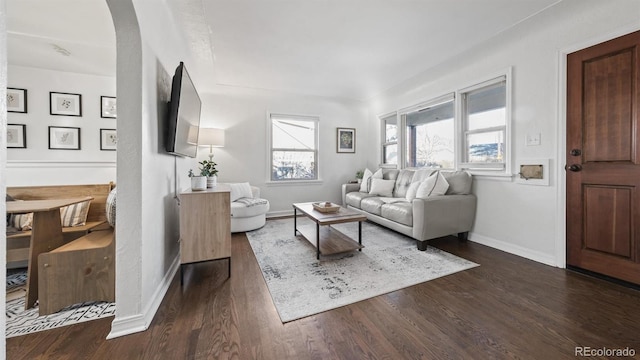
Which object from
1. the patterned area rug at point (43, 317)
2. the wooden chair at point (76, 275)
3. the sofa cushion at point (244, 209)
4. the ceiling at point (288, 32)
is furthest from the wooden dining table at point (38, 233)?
the sofa cushion at point (244, 209)

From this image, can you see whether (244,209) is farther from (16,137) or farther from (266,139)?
(16,137)

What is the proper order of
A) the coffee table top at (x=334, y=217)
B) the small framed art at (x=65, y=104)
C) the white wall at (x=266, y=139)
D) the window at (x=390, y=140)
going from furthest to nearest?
the window at (x=390, y=140) → the white wall at (x=266, y=139) → the small framed art at (x=65, y=104) → the coffee table top at (x=334, y=217)

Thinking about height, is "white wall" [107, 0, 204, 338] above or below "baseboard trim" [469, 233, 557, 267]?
above

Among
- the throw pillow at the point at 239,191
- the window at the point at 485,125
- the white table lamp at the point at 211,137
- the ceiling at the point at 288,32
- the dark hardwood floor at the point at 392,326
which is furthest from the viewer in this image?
the white table lamp at the point at 211,137

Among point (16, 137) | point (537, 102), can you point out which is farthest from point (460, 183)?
point (16, 137)

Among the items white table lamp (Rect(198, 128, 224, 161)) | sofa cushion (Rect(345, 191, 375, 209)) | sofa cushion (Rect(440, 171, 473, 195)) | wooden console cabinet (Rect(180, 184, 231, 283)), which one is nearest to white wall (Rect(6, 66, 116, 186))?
white table lamp (Rect(198, 128, 224, 161))

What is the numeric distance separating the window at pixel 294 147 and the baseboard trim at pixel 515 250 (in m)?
3.03

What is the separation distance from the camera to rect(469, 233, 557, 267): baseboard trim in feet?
7.84

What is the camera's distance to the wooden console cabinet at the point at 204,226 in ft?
6.55

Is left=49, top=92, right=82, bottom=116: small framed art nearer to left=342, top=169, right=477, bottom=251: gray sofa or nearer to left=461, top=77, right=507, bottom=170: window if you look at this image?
left=342, top=169, right=477, bottom=251: gray sofa

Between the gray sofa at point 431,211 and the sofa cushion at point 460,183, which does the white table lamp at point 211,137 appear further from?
the sofa cushion at point 460,183

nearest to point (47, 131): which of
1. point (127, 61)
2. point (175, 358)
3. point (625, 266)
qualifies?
point (127, 61)

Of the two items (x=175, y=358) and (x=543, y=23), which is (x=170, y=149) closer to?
(x=175, y=358)

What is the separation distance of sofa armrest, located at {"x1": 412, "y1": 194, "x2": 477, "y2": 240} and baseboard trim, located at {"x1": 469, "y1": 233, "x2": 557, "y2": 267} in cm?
17
